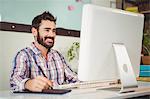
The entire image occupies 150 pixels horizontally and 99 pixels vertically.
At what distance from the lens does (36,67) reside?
2.08m

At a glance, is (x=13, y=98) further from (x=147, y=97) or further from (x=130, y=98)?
(x=147, y=97)

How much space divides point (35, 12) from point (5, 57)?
17.7 inches

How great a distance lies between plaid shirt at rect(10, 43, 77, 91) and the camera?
6.27ft

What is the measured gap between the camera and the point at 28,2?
204cm

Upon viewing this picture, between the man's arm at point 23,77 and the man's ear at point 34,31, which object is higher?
the man's ear at point 34,31

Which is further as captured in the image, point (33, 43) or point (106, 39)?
point (33, 43)

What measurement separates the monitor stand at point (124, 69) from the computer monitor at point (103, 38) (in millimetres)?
31

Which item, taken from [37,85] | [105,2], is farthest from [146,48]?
[37,85]

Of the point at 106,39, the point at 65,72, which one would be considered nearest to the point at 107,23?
the point at 106,39

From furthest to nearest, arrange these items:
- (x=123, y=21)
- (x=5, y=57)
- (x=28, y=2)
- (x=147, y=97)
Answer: (x=28, y=2), (x=5, y=57), (x=147, y=97), (x=123, y=21)

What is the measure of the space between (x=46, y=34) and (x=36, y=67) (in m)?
0.30

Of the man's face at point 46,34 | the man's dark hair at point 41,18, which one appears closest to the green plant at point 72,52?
the man's face at point 46,34

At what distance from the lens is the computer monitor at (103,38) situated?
4.47 feet

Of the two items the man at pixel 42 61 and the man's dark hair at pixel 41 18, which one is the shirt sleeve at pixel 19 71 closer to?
the man at pixel 42 61
